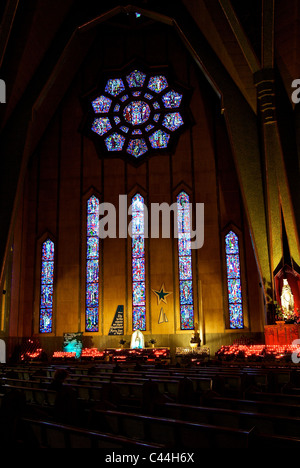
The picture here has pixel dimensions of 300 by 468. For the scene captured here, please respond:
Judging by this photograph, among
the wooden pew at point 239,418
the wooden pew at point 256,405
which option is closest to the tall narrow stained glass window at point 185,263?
the wooden pew at point 256,405

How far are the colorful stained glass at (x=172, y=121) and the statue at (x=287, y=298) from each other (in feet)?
30.5

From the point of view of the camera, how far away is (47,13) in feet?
50.8

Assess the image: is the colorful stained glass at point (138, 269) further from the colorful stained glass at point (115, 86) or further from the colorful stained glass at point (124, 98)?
the colorful stained glass at point (115, 86)

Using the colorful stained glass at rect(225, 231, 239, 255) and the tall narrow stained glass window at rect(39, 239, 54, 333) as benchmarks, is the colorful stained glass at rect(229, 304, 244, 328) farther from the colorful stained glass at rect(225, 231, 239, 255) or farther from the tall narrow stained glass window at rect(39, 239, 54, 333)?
the tall narrow stained glass window at rect(39, 239, 54, 333)

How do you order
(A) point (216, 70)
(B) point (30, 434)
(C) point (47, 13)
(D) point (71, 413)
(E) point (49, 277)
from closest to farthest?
(B) point (30, 434) < (D) point (71, 413) < (C) point (47, 13) < (A) point (216, 70) < (E) point (49, 277)

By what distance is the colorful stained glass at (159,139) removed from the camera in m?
20.2

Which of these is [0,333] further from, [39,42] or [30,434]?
[30,434]

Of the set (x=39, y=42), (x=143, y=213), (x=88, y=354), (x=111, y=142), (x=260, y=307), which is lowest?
(x=88, y=354)

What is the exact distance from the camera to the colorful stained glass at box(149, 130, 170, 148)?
20.2 meters

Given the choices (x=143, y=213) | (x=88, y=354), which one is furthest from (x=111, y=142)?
(x=88, y=354)

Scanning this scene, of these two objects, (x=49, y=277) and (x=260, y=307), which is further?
(x=49, y=277)

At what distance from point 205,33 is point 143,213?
25.5ft

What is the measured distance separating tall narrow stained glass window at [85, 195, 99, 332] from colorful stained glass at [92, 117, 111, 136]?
10.9ft

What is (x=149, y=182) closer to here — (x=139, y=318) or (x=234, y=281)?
(x=234, y=281)
